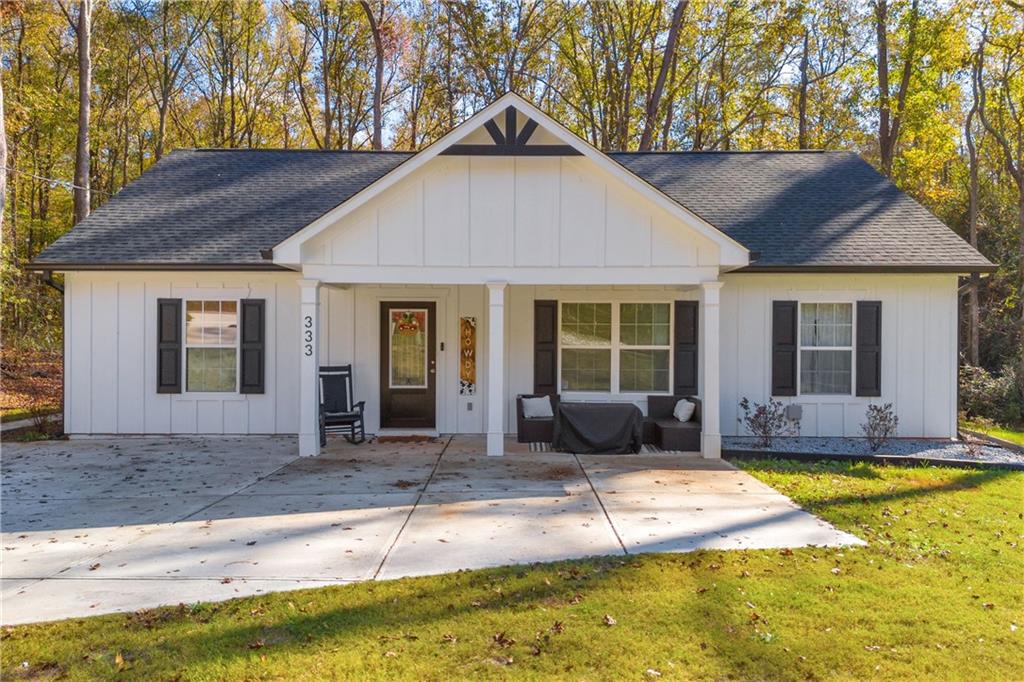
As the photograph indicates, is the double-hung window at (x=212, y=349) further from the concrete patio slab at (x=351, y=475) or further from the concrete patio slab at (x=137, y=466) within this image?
the concrete patio slab at (x=351, y=475)

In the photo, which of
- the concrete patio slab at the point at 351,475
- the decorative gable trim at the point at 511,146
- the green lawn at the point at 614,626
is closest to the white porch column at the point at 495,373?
the concrete patio slab at the point at 351,475

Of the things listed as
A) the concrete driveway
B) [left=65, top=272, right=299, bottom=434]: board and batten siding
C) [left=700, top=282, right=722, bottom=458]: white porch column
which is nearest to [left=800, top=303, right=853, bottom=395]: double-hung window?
[left=700, top=282, right=722, bottom=458]: white porch column

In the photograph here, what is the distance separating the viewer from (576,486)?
7.55 metres

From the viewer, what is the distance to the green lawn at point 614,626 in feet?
11.2

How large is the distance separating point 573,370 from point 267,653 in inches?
309

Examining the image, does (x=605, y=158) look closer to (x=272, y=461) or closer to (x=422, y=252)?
(x=422, y=252)

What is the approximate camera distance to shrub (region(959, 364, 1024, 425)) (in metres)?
12.6

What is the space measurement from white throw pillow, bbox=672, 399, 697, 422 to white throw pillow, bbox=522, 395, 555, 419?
1.89 meters

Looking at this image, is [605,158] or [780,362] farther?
[780,362]

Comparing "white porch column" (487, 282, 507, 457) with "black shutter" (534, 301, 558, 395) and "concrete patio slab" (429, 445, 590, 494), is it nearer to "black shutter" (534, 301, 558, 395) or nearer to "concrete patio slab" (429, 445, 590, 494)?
"concrete patio slab" (429, 445, 590, 494)

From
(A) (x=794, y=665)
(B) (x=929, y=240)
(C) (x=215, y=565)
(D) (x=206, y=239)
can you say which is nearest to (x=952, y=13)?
(B) (x=929, y=240)

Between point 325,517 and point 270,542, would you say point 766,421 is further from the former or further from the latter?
point 270,542

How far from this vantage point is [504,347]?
10.9 meters

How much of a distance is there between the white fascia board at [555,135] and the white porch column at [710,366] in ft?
1.82
